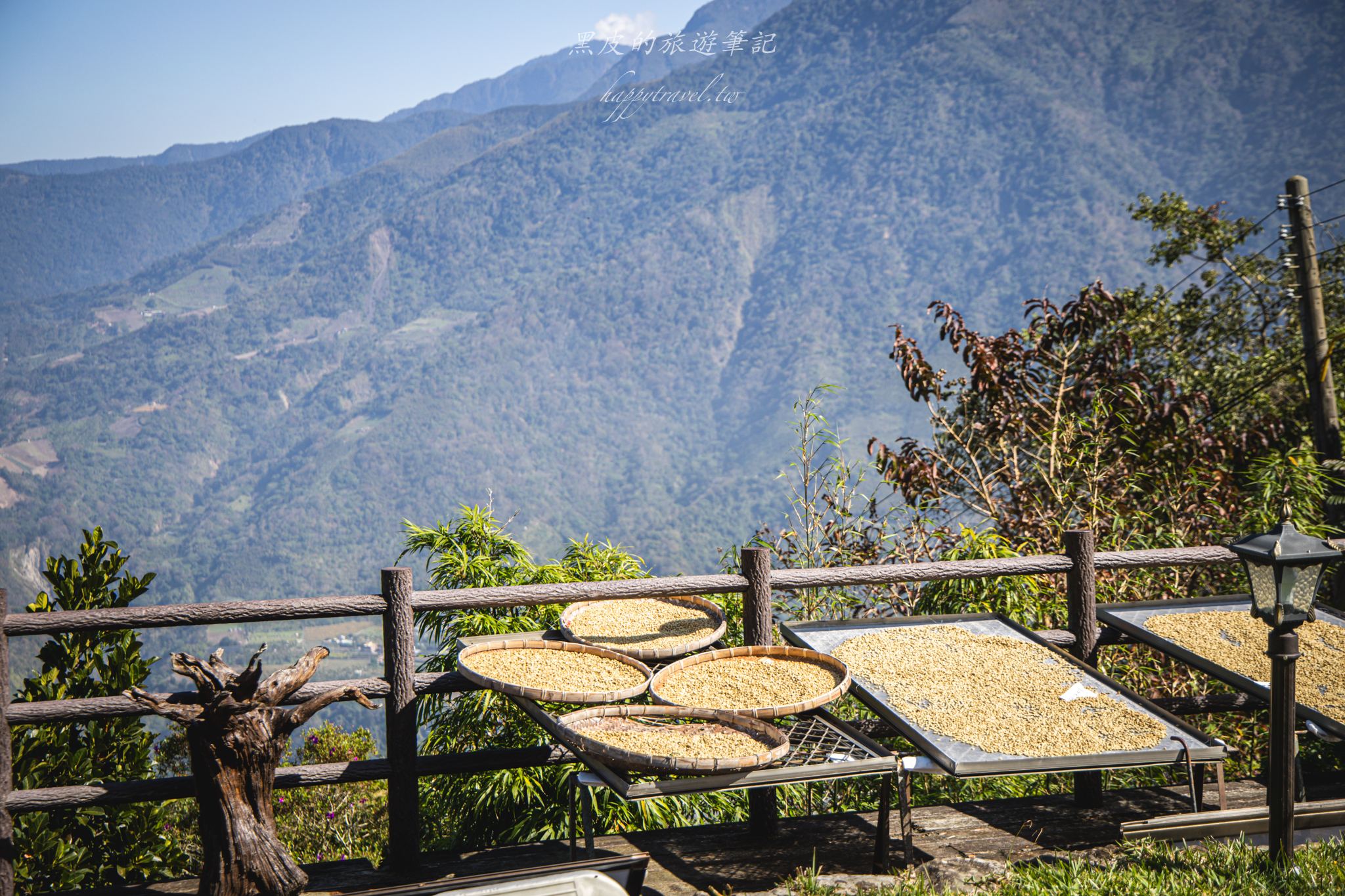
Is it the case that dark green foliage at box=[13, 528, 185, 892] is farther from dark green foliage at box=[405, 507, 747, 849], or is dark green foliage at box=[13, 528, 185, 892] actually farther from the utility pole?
the utility pole

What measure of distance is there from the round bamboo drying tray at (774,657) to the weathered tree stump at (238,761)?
0.85m

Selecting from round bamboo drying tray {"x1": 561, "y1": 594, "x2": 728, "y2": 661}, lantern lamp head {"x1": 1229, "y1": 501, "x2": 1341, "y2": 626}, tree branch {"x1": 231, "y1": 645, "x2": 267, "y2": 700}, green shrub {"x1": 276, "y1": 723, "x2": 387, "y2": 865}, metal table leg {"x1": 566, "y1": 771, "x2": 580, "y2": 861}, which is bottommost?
green shrub {"x1": 276, "y1": 723, "x2": 387, "y2": 865}

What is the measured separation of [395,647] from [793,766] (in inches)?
43.9

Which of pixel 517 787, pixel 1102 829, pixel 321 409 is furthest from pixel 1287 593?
pixel 321 409

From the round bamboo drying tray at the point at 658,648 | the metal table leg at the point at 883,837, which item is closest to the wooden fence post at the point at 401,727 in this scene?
the round bamboo drying tray at the point at 658,648

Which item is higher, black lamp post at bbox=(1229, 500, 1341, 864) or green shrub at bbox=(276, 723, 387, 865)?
black lamp post at bbox=(1229, 500, 1341, 864)

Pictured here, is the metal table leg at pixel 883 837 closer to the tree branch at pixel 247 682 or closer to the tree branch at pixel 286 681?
the tree branch at pixel 286 681

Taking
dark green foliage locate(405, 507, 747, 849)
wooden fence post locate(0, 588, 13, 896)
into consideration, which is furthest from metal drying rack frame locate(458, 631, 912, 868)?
wooden fence post locate(0, 588, 13, 896)

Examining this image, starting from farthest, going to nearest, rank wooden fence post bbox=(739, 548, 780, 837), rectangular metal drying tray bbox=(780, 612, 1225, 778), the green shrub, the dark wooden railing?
the green shrub → wooden fence post bbox=(739, 548, 780, 837) → the dark wooden railing → rectangular metal drying tray bbox=(780, 612, 1225, 778)

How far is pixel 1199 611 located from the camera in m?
3.23

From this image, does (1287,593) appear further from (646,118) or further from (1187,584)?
(646,118)

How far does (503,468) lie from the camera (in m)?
100

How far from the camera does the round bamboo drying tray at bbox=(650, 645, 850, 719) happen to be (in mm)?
2311

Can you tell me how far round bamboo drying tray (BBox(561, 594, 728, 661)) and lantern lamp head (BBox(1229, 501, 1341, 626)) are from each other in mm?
1340
